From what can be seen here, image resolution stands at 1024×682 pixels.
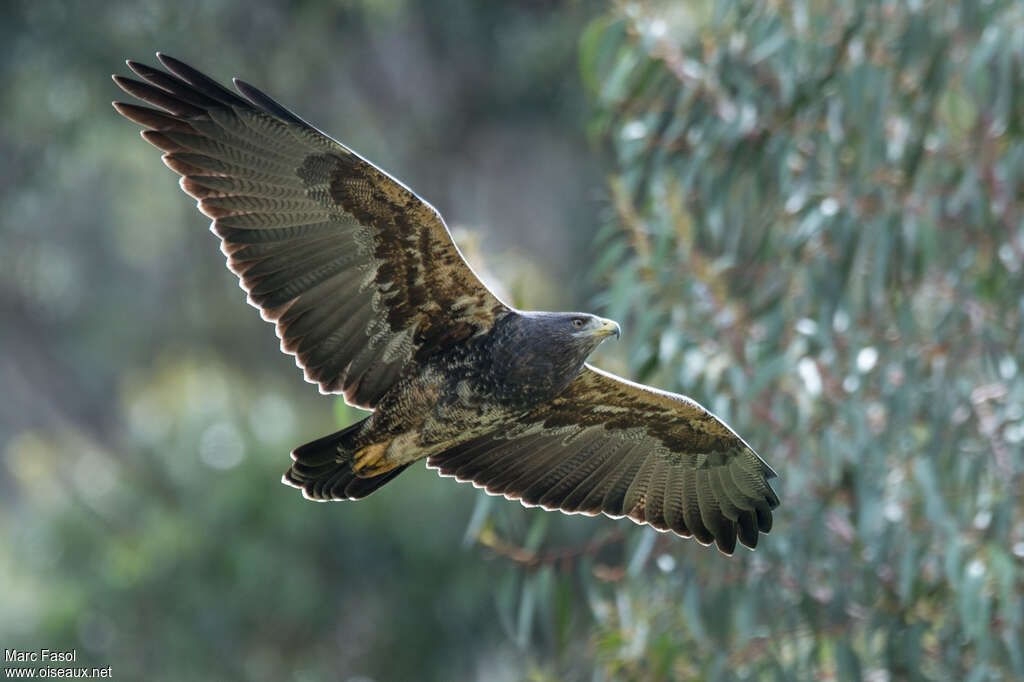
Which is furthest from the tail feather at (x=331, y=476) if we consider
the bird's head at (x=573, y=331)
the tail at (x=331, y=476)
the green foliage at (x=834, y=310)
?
the green foliage at (x=834, y=310)

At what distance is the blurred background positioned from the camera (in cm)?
516

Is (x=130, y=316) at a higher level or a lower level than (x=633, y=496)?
higher

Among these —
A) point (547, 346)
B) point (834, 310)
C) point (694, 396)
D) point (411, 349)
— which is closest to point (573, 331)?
point (547, 346)

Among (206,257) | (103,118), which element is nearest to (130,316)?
(206,257)

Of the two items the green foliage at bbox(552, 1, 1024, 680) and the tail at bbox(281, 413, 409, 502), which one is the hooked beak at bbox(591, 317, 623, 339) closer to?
the tail at bbox(281, 413, 409, 502)

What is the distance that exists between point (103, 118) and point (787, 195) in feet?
26.4

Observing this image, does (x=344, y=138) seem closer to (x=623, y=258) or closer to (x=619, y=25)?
(x=623, y=258)

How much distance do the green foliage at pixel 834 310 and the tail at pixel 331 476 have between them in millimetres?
1223

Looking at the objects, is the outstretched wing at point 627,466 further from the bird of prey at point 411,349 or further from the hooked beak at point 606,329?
the hooked beak at point 606,329

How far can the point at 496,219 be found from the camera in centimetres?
1271

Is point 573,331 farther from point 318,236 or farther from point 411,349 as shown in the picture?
point 318,236

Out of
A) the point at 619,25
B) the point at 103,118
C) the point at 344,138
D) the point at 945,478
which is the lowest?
the point at 945,478

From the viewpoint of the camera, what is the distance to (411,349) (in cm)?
460

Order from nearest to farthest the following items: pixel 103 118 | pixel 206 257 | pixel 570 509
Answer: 1. pixel 570 509
2. pixel 103 118
3. pixel 206 257
